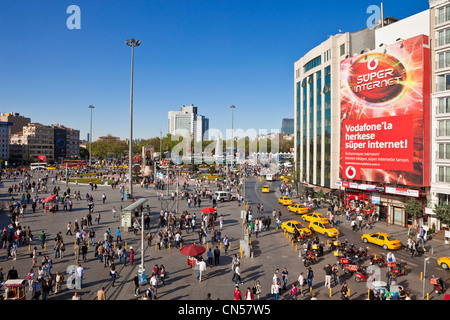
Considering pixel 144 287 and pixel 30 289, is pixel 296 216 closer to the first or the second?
pixel 144 287

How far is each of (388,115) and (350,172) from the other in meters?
8.97

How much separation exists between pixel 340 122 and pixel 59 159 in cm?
14258

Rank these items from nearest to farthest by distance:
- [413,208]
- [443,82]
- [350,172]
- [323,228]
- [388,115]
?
[323,228] < [443,82] < [413,208] < [388,115] < [350,172]

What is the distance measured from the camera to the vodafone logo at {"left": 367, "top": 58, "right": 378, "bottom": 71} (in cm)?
3646

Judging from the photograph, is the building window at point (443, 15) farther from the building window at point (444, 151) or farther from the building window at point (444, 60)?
the building window at point (444, 151)

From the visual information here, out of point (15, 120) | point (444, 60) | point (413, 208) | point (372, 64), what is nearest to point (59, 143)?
point (15, 120)

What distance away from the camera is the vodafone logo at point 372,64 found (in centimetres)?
3646

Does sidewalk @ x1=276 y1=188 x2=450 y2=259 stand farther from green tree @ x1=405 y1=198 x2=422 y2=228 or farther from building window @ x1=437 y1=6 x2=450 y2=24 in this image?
building window @ x1=437 y1=6 x2=450 y2=24

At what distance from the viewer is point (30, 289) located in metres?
A: 17.0

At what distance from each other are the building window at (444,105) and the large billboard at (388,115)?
107 centimetres

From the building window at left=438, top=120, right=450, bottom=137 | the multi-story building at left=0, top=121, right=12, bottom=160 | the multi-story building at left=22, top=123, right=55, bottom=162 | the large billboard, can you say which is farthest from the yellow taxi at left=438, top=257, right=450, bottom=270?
the multi-story building at left=0, top=121, right=12, bottom=160

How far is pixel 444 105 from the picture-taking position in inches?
1190

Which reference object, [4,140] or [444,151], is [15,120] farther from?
[444,151]
